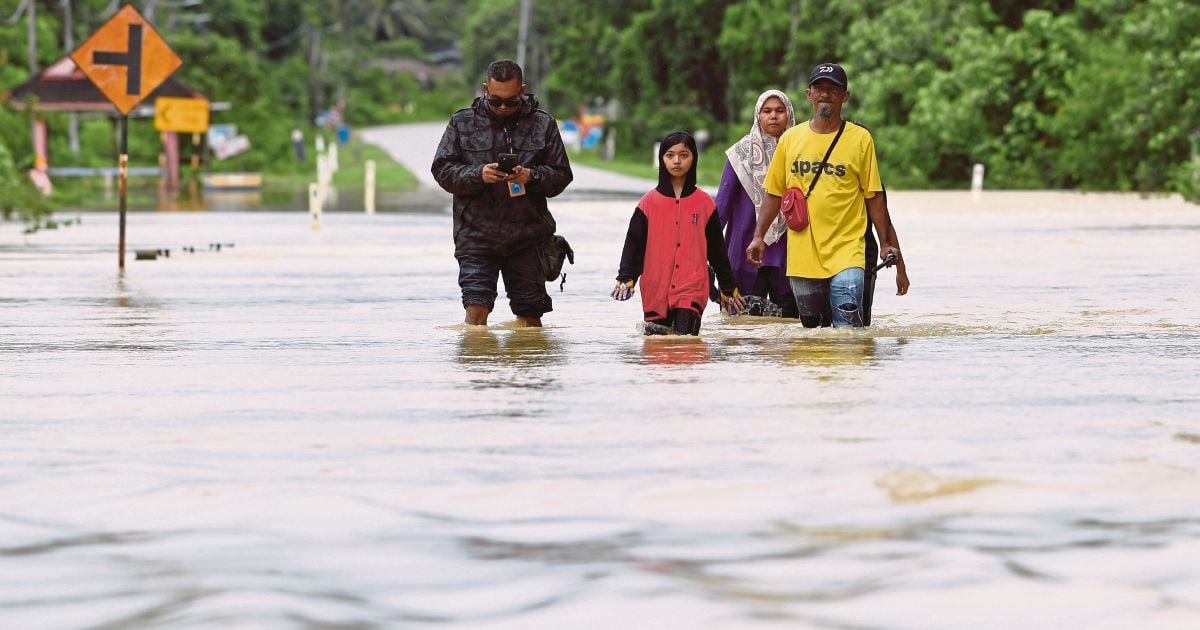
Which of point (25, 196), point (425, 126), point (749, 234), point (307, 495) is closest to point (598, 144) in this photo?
point (425, 126)

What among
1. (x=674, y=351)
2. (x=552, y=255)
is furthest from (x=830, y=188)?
(x=552, y=255)

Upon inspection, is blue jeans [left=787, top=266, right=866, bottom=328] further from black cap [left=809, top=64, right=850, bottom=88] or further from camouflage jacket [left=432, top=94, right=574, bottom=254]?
camouflage jacket [left=432, top=94, right=574, bottom=254]

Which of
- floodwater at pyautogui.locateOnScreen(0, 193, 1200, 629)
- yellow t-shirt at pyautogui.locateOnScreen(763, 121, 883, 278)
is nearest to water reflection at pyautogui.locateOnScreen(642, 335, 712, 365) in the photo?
floodwater at pyautogui.locateOnScreen(0, 193, 1200, 629)

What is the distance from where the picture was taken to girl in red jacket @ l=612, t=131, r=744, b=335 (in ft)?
38.0

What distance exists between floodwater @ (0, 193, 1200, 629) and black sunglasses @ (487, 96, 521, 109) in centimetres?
133

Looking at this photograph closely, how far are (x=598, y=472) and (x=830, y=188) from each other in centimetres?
424

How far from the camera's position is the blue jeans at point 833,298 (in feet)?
37.4

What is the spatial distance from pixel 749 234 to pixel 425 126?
113m

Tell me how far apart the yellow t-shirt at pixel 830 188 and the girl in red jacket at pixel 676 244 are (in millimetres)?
454

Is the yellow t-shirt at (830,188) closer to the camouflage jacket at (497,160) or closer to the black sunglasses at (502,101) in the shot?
the camouflage jacket at (497,160)

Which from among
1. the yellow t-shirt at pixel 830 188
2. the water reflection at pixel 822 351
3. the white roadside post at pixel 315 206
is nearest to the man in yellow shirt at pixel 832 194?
the yellow t-shirt at pixel 830 188

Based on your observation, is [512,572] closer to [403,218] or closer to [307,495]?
[307,495]

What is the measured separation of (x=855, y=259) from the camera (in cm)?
1133

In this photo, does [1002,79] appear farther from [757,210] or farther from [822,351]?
[822,351]
